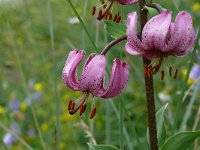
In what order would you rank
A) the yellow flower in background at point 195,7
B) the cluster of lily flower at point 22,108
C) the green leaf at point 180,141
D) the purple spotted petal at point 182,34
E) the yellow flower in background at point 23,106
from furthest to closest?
the yellow flower in background at point 195,7
the yellow flower in background at point 23,106
the cluster of lily flower at point 22,108
the green leaf at point 180,141
the purple spotted petal at point 182,34

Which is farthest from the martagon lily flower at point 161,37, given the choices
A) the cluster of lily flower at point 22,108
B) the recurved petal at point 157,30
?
the cluster of lily flower at point 22,108

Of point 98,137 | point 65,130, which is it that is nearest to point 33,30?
point 65,130

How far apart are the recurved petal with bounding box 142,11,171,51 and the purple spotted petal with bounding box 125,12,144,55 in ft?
0.06

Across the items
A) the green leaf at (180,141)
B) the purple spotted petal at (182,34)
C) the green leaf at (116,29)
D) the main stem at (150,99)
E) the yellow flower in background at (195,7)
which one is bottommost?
the yellow flower in background at (195,7)

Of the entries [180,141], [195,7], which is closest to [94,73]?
[180,141]

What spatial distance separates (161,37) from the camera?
2.83 ft

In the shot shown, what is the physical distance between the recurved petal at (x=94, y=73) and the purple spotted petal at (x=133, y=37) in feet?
→ 0.19

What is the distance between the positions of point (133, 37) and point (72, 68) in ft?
0.44

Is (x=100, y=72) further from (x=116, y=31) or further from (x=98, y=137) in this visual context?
(x=98, y=137)

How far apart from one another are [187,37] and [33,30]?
217 centimetres

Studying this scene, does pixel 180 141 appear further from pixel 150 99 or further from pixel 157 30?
pixel 157 30

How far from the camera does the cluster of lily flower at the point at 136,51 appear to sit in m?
0.85

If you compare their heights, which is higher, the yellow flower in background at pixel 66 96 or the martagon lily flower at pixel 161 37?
the martagon lily flower at pixel 161 37

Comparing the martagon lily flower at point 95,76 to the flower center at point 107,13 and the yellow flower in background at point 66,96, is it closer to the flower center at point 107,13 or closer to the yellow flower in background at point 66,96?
the flower center at point 107,13
